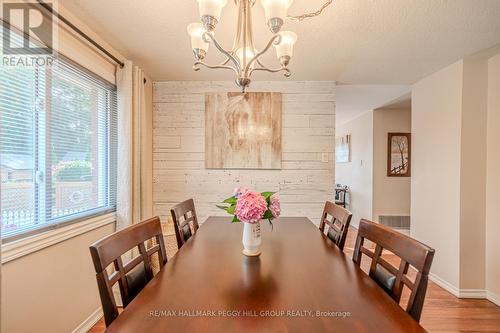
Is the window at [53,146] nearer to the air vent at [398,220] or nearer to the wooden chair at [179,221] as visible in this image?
the wooden chair at [179,221]

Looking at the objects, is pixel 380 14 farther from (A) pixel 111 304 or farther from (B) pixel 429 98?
(A) pixel 111 304

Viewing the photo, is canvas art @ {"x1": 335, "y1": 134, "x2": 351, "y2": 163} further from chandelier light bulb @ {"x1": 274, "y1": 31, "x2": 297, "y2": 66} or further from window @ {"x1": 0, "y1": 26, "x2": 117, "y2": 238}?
window @ {"x1": 0, "y1": 26, "x2": 117, "y2": 238}

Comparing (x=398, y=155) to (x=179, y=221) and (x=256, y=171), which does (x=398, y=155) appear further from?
(x=179, y=221)

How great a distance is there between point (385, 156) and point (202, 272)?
454 centimetres

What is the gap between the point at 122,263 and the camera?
3.24 ft

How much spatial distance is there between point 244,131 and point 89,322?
233cm

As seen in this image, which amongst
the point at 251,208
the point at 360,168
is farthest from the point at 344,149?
the point at 251,208

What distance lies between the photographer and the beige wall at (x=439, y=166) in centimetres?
250

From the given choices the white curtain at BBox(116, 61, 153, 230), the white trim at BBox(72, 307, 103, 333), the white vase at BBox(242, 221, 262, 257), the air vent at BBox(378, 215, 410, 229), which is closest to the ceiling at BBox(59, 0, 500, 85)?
the white curtain at BBox(116, 61, 153, 230)

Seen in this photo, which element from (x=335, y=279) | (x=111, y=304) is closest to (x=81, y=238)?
(x=111, y=304)

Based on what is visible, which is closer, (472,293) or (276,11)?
(276,11)

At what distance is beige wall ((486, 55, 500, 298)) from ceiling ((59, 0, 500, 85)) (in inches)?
16.2

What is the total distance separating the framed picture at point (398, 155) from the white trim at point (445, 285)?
2.18 meters

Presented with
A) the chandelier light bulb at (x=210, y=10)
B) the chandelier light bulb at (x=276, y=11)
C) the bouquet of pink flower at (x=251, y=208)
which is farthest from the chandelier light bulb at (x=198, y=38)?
the bouquet of pink flower at (x=251, y=208)
